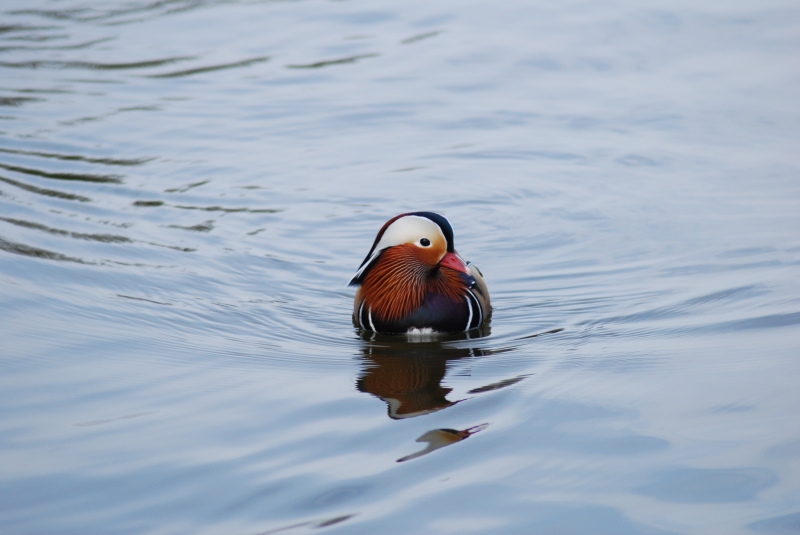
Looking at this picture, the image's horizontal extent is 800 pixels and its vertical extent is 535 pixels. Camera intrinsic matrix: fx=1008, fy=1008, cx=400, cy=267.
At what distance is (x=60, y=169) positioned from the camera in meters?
10.5

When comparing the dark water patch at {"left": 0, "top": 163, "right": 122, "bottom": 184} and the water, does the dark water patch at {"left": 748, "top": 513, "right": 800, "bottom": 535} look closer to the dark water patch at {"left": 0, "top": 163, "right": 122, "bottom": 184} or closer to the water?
the water

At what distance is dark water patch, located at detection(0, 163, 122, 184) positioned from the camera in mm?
10180

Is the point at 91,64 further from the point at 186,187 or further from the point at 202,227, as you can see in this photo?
the point at 202,227

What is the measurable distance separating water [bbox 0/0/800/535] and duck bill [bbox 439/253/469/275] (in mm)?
490

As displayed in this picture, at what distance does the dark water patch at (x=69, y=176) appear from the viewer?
10.2 meters

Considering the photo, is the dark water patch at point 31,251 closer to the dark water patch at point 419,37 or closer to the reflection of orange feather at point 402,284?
the reflection of orange feather at point 402,284

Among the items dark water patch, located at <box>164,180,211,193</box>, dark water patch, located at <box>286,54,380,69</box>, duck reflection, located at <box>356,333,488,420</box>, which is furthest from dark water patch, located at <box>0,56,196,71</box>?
duck reflection, located at <box>356,333,488,420</box>

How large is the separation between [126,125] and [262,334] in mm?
6270

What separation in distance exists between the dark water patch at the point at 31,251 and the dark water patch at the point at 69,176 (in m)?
2.21

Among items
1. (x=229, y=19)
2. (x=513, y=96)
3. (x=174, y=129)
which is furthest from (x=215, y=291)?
(x=229, y=19)

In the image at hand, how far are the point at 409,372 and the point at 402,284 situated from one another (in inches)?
46.9

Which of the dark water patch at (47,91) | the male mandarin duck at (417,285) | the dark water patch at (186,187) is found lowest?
the male mandarin duck at (417,285)

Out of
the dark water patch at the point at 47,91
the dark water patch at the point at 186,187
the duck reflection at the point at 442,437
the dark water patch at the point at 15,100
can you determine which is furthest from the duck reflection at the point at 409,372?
the dark water patch at the point at 47,91

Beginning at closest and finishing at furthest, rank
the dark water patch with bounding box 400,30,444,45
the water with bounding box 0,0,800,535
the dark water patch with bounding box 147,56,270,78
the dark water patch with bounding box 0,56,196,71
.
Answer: the water with bounding box 0,0,800,535, the dark water patch with bounding box 147,56,270,78, the dark water patch with bounding box 0,56,196,71, the dark water patch with bounding box 400,30,444,45
